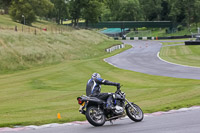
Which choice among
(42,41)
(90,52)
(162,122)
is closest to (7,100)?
(162,122)

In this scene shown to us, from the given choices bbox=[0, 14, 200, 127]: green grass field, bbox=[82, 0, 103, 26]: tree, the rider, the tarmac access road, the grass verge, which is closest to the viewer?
the tarmac access road

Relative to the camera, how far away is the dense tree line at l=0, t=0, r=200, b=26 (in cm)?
9162

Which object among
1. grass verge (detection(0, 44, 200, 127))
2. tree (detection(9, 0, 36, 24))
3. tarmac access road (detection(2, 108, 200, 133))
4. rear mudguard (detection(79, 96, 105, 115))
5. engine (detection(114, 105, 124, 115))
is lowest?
grass verge (detection(0, 44, 200, 127))

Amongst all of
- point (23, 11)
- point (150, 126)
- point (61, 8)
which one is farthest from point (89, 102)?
point (61, 8)

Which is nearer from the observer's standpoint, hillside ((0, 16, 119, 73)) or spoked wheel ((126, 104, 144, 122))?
spoked wheel ((126, 104, 144, 122))

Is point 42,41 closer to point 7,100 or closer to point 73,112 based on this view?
point 7,100

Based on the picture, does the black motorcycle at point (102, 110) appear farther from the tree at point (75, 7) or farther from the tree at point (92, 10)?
the tree at point (75, 7)

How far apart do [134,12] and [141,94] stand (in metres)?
126

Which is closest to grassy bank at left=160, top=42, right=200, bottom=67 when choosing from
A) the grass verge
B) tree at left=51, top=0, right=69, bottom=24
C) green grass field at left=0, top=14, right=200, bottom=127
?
green grass field at left=0, top=14, right=200, bottom=127

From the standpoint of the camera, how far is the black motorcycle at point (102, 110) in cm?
1155

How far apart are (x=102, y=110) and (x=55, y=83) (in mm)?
18463

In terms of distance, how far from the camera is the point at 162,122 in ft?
37.7

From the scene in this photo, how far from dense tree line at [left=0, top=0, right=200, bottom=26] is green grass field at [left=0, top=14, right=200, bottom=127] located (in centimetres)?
3079

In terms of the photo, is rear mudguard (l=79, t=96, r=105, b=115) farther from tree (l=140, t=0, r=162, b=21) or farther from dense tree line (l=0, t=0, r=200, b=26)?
tree (l=140, t=0, r=162, b=21)
